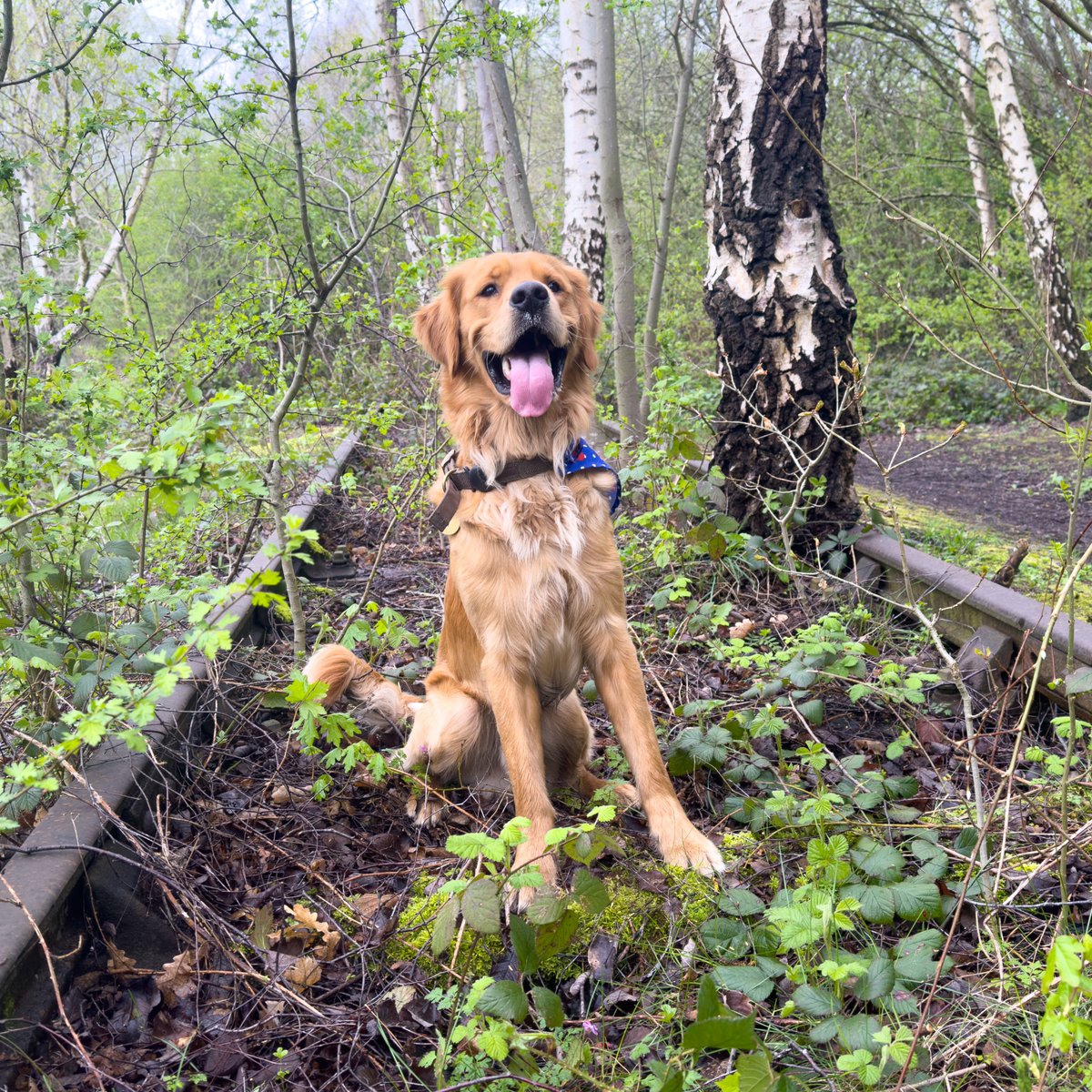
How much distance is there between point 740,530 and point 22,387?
10.6ft

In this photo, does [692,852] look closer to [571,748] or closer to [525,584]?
[571,748]

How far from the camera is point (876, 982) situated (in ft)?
5.63

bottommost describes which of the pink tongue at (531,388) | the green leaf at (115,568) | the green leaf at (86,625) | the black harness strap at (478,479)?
the green leaf at (86,625)

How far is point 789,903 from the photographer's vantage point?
2.08 m

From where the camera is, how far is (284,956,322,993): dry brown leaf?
7.09 feet

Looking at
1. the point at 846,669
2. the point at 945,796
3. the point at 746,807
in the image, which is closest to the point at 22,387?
the point at 746,807

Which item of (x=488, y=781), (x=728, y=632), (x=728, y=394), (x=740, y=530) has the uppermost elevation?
(x=728, y=394)

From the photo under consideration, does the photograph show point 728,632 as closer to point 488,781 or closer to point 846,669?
point 846,669

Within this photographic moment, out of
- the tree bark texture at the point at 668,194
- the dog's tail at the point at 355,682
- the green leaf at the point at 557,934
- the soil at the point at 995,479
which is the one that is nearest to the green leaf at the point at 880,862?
the green leaf at the point at 557,934

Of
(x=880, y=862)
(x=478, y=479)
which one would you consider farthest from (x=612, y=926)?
(x=478, y=479)

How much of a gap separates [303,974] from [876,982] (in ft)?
4.35

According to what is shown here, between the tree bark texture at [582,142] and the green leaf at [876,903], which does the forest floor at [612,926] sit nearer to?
the green leaf at [876,903]

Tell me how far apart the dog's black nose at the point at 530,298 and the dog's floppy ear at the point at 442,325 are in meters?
0.32

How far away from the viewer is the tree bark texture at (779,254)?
14.0 feet
